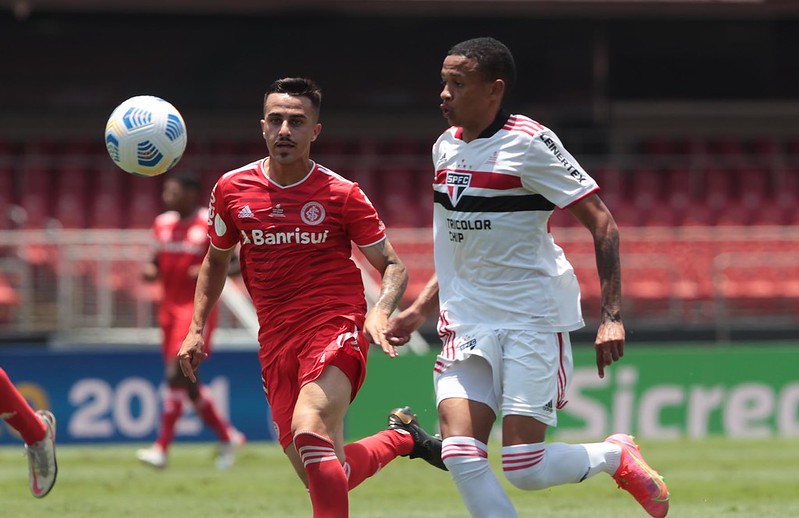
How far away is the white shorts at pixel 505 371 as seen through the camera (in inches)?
244

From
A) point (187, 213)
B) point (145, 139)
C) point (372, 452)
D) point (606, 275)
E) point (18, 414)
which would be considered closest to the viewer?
point (606, 275)

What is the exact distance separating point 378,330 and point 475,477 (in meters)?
0.83

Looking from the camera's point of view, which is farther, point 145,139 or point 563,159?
point 145,139

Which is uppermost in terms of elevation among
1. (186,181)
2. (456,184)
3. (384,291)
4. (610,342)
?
(456,184)

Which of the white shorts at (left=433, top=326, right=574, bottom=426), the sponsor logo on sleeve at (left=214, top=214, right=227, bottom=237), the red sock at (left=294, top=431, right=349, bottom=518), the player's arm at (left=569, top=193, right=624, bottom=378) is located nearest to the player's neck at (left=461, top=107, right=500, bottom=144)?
the player's arm at (left=569, top=193, right=624, bottom=378)

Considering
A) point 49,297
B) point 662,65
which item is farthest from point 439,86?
point 49,297

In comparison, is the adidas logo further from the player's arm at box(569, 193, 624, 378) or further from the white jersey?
the player's arm at box(569, 193, 624, 378)

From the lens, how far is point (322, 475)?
248 inches

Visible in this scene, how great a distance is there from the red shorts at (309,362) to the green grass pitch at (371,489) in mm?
2522

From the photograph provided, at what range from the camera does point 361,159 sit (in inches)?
827

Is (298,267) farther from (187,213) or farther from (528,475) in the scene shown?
(187,213)

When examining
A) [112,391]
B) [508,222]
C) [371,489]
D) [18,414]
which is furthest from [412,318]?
[112,391]

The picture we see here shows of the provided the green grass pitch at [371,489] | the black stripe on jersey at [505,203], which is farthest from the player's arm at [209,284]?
the green grass pitch at [371,489]

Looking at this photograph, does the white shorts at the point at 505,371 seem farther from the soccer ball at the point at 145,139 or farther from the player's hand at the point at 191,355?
the soccer ball at the point at 145,139
